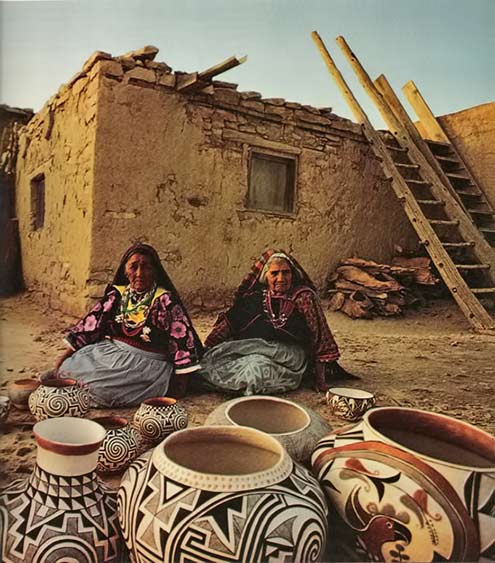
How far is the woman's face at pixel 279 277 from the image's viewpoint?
7.23 feet

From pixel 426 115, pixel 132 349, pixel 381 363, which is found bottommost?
pixel 381 363

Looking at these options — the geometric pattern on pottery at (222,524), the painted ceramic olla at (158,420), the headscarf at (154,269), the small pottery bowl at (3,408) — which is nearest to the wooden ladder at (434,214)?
the headscarf at (154,269)

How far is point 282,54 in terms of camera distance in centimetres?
142

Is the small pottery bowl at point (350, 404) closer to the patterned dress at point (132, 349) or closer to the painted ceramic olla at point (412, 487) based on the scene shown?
the patterned dress at point (132, 349)

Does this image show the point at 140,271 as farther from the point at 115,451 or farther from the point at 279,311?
the point at 115,451

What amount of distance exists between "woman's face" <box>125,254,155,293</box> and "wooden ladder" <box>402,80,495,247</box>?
3407 millimetres

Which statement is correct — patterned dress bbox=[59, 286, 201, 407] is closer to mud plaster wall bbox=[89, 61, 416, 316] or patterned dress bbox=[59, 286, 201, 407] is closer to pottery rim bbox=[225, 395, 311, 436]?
pottery rim bbox=[225, 395, 311, 436]

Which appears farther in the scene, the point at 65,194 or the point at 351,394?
the point at 65,194

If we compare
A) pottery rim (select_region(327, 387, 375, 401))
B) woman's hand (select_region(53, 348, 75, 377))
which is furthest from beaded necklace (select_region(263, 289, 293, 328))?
woman's hand (select_region(53, 348, 75, 377))

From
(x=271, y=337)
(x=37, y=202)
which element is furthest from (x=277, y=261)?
(x=37, y=202)

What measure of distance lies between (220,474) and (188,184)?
305 cm

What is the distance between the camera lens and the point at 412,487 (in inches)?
30.8

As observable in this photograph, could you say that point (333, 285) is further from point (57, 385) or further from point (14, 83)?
point (14, 83)

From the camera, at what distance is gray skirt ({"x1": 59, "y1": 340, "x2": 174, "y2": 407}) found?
2.00 meters
